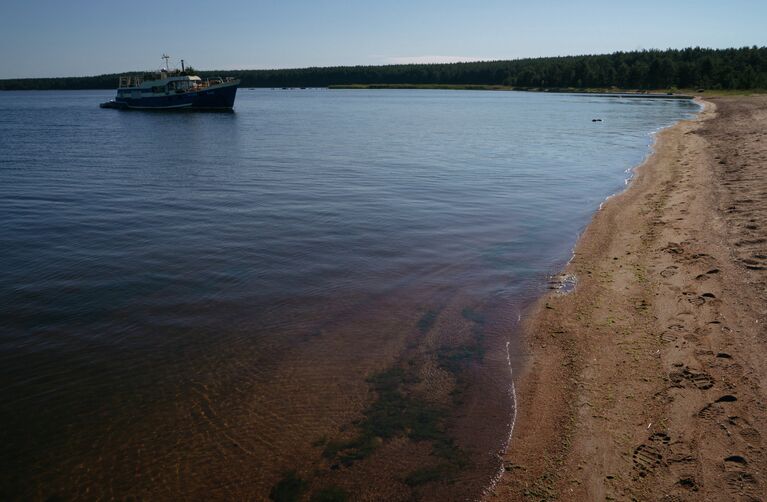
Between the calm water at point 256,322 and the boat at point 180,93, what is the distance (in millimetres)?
60020

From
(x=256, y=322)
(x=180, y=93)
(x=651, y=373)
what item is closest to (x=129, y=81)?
(x=180, y=93)

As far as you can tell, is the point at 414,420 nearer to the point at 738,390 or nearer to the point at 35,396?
the point at 738,390

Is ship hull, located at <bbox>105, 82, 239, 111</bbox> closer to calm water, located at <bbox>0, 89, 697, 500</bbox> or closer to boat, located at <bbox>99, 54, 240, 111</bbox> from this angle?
boat, located at <bbox>99, 54, 240, 111</bbox>

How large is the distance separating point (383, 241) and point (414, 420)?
26.9ft

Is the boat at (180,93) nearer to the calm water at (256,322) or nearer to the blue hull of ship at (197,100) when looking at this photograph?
the blue hull of ship at (197,100)

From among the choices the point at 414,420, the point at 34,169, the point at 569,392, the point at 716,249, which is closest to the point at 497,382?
the point at 569,392

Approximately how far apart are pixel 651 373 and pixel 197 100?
8520 cm

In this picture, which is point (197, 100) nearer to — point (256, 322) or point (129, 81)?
point (129, 81)

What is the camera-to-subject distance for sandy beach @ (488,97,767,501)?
569 centimetres

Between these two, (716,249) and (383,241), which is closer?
(716,249)

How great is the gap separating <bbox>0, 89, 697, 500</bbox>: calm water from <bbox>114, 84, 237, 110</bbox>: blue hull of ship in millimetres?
59668

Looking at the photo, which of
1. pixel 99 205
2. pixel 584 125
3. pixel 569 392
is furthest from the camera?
pixel 584 125

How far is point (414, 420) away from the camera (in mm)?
6984

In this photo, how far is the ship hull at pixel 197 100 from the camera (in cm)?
7950
